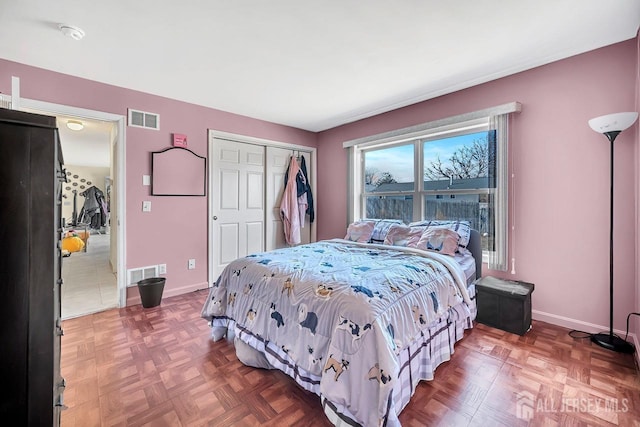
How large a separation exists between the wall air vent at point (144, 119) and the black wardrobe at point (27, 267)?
2473 mm

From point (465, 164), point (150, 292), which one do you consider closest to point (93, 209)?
point (150, 292)

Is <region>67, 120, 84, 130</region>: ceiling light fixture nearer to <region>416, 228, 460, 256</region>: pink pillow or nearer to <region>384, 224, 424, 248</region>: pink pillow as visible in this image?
<region>384, 224, 424, 248</region>: pink pillow

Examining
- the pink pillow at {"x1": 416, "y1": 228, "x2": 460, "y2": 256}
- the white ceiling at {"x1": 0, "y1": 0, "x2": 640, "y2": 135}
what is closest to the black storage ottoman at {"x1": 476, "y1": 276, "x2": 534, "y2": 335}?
the pink pillow at {"x1": 416, "y1": 228, "x2": 460, "y2": 256}

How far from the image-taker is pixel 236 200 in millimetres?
3885

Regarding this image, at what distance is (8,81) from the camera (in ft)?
7.74

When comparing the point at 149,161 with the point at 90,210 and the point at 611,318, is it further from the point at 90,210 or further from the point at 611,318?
the point at 90,210

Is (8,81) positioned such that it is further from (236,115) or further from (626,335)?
(626,335)

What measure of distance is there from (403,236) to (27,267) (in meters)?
2.71

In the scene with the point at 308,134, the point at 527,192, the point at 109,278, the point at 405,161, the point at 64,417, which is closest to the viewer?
the point at 64,417

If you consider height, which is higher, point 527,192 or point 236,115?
point 236,115

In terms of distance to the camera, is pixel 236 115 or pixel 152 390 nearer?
pixel 152 390

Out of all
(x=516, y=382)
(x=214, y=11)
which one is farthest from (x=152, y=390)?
(x=214, y=11)

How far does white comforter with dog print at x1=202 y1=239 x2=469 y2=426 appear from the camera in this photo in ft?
4.09

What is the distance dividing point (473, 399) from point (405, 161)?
2726 mm
